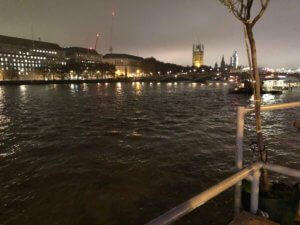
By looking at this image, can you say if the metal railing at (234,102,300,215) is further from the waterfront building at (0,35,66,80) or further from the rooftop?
the rooftop

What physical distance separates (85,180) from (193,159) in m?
5.29

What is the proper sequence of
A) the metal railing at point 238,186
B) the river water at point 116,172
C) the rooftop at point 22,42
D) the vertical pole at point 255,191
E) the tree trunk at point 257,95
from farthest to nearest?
the rooftop at point 22,42 → the river water at point 116,172 → the tree trunk at point 257,95 → the vertical pole at point 255,191 → the metal railing at point 238,186

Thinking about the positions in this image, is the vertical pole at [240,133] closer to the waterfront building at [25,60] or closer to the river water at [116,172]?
the river water at [116,172]

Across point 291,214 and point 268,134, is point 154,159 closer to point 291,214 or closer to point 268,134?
point 291,214

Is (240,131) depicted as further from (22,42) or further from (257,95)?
(22,42)

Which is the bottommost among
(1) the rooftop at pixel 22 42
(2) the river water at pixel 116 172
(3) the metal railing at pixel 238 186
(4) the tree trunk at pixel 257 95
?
(2) the river water at pixel 116 172

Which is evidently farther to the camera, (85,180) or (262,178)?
(85,180)

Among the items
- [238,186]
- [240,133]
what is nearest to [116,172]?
[238,186]

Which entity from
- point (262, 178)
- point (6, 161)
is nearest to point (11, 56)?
point (6, 161)

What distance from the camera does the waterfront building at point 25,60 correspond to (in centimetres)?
15375

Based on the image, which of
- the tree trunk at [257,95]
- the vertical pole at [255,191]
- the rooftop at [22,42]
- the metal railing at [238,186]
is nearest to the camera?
the metal railing at [238,186]

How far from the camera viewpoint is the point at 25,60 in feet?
545

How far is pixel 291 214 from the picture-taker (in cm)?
450

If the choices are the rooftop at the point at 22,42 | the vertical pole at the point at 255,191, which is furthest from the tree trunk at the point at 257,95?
the rooftop at the point at 22,42
